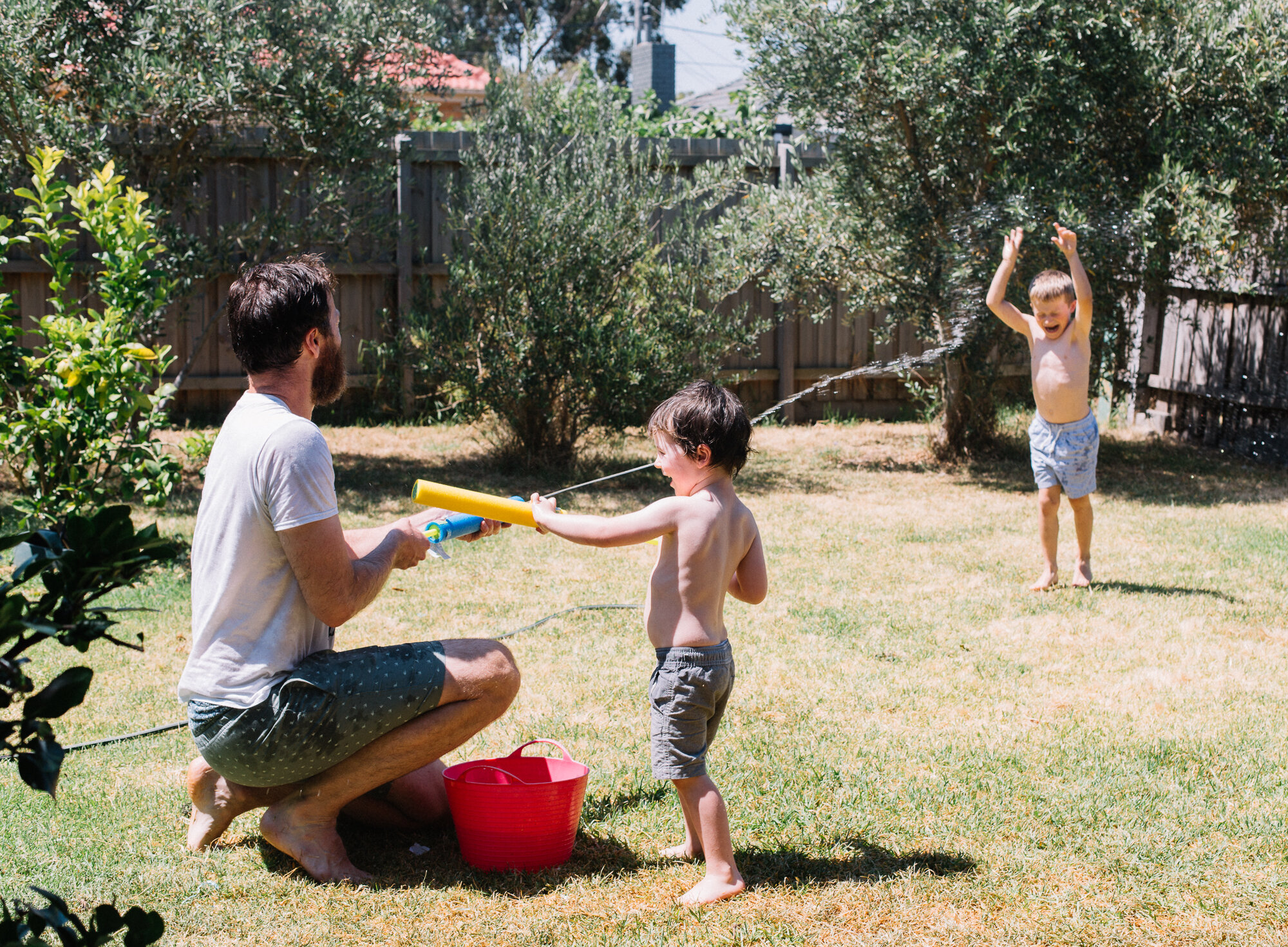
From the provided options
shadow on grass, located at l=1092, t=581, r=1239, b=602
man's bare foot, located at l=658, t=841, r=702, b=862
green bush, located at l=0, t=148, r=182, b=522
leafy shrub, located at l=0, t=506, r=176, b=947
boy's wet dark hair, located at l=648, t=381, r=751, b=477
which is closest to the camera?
leafy shrub, located at l=0, t=506, r=176, b=947

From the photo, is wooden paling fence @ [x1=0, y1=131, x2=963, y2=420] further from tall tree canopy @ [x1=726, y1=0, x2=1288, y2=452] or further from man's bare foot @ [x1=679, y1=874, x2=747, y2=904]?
man's bare foot @ [x1=679, y1=874, x2=747, y2=904]

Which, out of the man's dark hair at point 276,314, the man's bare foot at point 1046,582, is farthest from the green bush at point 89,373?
the man's bare foot at point 1046,582

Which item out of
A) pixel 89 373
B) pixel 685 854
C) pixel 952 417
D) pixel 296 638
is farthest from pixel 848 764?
pixel 952 417

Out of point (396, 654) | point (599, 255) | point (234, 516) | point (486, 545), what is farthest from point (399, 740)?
point (599, 255)

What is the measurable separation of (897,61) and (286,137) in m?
3.74

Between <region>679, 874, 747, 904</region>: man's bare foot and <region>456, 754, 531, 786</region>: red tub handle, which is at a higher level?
<region>456, 754, 531, 786</region>: red tub handle

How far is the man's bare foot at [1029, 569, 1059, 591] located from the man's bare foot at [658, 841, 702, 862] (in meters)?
2.88

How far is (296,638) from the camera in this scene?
2.58 metres

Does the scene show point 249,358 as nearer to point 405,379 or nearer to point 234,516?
point 234,516

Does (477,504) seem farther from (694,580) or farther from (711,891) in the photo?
(711,891)

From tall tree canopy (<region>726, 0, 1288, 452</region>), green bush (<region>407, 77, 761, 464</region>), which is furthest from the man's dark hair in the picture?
tall tree canopy (<region>726, 0, 1288, 452</region>)


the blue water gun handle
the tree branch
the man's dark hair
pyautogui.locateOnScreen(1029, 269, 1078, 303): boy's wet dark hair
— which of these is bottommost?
the blue water gun handle

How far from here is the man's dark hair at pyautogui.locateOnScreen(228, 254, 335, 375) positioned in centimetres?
255

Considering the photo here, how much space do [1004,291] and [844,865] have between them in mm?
3557
